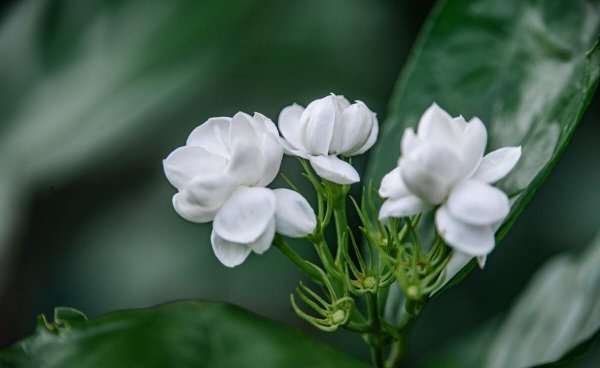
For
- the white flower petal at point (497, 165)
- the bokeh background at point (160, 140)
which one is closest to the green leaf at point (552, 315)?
the bokeh background at point (160, 140)

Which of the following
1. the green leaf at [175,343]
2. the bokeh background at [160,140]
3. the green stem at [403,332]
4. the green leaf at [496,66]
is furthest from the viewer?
the bokeh background at [160,140]

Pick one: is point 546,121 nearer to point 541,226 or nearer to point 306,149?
point 306,149

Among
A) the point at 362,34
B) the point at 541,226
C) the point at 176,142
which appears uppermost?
the point at 362,34

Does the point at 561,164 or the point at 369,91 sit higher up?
the point at 369,91

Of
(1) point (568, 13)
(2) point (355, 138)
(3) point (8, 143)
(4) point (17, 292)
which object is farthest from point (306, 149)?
(4) point (17, 292)

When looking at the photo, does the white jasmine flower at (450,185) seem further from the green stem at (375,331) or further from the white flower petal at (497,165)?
the green stem at (375,331)

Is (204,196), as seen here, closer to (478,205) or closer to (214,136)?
(214,136)
